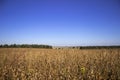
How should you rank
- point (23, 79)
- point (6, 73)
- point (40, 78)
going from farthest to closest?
point (6, 73)
point (40, 78)
point (23, 79)

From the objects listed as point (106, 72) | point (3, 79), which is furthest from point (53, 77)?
point (106, 72)

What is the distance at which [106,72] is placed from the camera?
14.6ft

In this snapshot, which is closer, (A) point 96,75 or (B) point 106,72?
(A) point 96,75

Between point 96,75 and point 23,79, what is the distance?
1.97 m

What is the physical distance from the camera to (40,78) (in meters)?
3.78

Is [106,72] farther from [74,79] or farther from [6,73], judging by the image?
[6,73]

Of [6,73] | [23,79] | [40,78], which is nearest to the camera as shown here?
[23,79]

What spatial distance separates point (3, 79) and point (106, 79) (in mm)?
2907

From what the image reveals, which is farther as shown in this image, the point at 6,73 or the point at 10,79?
the point at 6,73

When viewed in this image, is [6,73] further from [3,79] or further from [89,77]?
[89,77]

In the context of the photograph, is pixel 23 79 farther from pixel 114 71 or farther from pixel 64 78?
pixel 114 71

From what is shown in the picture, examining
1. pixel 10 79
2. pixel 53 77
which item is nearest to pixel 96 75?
pixel 53 77

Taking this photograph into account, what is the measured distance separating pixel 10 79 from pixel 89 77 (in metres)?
2.20

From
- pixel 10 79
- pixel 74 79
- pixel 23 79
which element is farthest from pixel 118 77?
pixel 10 79
